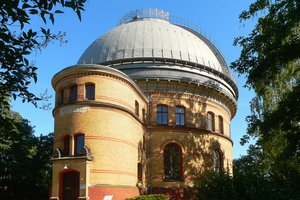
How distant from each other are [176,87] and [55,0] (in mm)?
24719

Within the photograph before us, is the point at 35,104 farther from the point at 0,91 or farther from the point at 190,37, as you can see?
the point at 190,37

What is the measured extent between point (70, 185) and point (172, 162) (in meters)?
9.08

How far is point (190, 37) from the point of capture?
35.1m

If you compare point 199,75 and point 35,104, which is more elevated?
point 199,75

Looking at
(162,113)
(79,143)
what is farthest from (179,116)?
(79,143)

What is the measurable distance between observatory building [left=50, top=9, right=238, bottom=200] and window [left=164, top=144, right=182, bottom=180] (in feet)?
0.26

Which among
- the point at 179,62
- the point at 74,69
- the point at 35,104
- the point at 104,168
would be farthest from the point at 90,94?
the point at 35,104

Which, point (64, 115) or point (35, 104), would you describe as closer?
point (35, 104)

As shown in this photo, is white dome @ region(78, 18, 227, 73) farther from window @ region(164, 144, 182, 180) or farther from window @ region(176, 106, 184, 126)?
window @ region(164, 144, 182, 180)

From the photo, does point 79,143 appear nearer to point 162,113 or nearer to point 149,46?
point 162,113

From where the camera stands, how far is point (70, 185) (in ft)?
74.5

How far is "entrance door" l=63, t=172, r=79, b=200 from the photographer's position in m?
22.6

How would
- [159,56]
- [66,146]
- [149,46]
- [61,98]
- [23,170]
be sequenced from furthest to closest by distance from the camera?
[149,46] → [159,56] → [23,170] → [61,98] → [66,146]

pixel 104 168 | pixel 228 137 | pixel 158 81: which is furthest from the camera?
pixel 228 137
